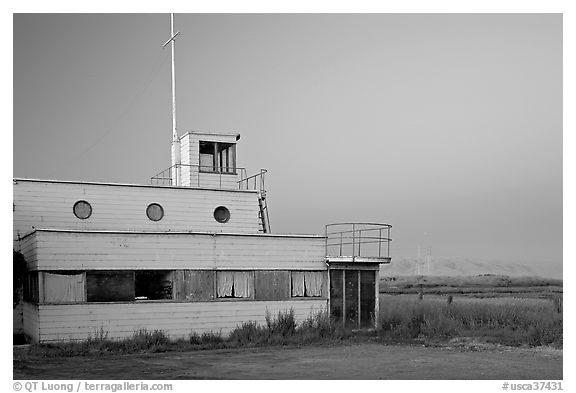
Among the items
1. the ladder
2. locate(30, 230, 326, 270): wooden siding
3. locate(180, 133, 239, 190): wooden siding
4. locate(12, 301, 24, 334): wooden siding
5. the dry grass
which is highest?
locate(180, 133, 239, 190): wooden siding

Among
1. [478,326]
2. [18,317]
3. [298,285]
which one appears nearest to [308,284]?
[298,285]

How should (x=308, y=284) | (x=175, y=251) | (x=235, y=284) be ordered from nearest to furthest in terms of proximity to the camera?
(x=175, y=251)
(x=235, y=284)
(x=308, y=284)

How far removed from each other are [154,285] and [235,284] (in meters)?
2.62

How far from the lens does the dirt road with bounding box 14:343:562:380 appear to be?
17.3m

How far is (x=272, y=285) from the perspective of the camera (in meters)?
25.3

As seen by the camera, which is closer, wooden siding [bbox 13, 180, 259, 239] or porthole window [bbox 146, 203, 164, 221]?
wooden siding [bbox 13, 180, 259, 239]

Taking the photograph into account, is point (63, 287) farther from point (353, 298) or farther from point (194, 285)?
point (353, 298)

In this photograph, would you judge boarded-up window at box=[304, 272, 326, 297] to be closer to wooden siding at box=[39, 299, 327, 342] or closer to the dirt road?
wooden siding at box=[39, 299, 327, 342]

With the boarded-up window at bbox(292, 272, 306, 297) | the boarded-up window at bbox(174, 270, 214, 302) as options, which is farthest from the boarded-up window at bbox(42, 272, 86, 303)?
the boarded-up window at bbox(292, 272, 306, 297)

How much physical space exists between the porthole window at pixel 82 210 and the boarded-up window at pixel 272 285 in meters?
5.85

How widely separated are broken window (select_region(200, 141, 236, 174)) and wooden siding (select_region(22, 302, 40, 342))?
8.44 m

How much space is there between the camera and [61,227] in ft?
81.4

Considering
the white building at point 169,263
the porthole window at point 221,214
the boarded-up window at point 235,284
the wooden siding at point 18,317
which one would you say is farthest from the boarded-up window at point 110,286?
the porthole window at point 221,214
